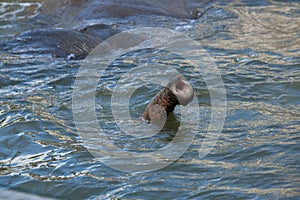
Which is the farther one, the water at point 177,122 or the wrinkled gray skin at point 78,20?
the wrinkled gray skin at point 78,20

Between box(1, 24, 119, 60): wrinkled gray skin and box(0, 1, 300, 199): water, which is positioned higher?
box(1, 24, 119, 60): wrinkled gray skin

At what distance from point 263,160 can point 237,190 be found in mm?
414

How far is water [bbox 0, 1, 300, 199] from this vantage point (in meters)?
3.11

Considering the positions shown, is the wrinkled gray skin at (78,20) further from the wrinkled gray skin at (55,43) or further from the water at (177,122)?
the water at (177,122)

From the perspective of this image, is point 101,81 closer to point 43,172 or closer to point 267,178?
point 43,172

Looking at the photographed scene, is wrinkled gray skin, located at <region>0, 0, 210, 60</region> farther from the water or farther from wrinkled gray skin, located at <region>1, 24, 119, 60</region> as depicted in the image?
the water

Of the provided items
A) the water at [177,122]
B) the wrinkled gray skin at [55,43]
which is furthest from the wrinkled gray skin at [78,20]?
the water at [177,122]

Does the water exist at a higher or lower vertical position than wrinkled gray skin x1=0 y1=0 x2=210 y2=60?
lower

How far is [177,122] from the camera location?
3971 millimetres

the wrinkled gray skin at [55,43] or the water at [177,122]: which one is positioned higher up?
the wrinkled gray skin at [55,43]

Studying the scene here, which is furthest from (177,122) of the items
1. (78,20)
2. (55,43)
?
(78,20)

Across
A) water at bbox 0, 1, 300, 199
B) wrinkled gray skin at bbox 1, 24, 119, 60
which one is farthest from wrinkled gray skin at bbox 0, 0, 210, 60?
water at bbox 0, 1, 300, 199

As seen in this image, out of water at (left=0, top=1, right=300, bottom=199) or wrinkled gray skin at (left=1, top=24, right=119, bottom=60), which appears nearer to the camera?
water at (left=0, top=1, right=300, bottom=199)

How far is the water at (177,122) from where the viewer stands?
10.2ft
